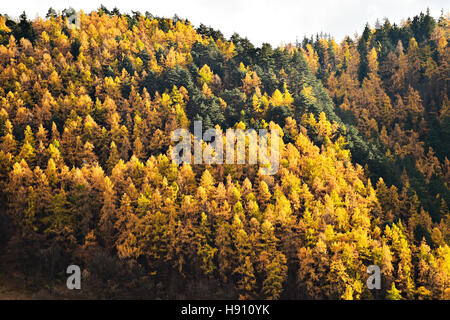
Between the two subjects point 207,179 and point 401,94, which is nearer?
point 207,179

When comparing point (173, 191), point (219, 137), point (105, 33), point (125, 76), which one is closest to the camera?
point (173, 191)

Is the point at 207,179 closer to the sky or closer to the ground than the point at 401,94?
closer to the ground

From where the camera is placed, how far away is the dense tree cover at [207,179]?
6150cm

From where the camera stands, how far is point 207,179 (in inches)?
2948

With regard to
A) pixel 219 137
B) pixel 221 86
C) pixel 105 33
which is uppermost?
pixel 105 33

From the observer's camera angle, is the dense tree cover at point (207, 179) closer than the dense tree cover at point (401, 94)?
Yes

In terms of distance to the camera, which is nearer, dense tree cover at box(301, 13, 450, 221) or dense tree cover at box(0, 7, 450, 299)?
dense tree cover at box(0, 7, 450, 299)

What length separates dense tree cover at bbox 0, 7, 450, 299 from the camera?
61500mm

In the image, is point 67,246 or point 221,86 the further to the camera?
point 221,86

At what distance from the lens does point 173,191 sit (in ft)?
237

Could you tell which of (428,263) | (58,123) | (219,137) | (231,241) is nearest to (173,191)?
(231,241)

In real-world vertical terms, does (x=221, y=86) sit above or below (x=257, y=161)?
above

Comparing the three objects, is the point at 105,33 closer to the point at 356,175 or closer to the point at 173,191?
the point at 173,191

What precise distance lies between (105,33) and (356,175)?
4471 inches
